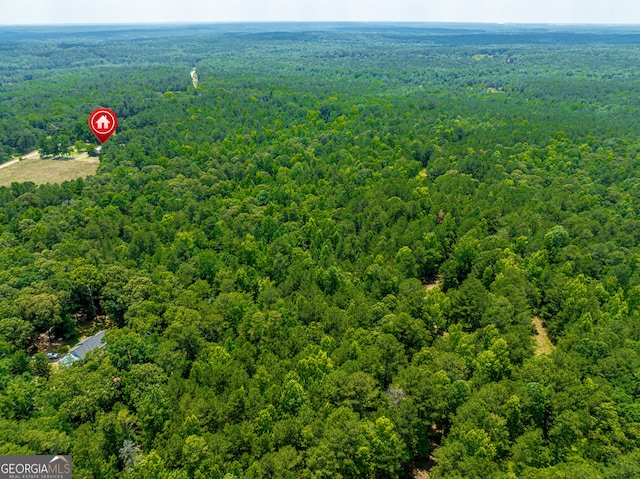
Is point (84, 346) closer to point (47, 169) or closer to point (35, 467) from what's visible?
point (35, 467)

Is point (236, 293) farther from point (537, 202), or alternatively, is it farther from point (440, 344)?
point (537, 202)

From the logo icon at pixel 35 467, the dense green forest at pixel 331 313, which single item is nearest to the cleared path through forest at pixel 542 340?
the dense green forest at pixel 331 313

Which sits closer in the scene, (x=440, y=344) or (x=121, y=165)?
(x=440, y=344)

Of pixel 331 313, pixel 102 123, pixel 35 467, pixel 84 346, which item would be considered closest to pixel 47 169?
pixel 102 123

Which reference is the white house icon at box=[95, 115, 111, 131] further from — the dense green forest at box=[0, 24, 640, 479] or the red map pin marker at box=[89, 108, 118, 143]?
the dense green forest at box=[0, 24, 640, 479]

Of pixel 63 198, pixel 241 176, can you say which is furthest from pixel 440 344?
pixel 63 198
